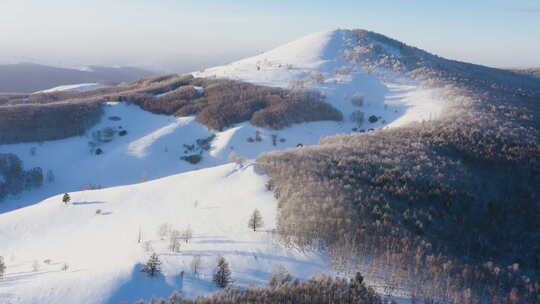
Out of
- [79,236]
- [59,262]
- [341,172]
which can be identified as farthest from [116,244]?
[341,172]

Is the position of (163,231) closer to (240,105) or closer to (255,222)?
(255,222)

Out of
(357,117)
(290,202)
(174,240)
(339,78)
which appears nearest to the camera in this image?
(174,240)

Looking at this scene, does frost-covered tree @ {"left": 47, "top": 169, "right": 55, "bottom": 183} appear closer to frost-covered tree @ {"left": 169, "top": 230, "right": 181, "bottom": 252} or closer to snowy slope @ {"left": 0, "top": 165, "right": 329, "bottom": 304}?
snowy slope @ {"left": 0, "top": 165, "right": 329, "bottom": 304}

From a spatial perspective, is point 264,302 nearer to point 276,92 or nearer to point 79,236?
point 79,236

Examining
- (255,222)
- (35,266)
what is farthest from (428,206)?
(35,266)

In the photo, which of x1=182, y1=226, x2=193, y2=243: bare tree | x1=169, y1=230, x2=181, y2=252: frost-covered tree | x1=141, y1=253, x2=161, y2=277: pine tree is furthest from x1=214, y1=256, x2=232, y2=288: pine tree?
x1=182, y1=226, x2=193, y2=243: bare tree

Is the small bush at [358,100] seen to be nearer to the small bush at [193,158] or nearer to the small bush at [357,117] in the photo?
the small bush at [357,117]
